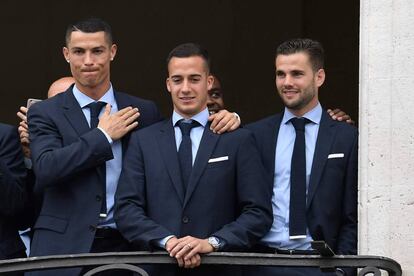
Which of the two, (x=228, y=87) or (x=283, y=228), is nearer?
(x=283, y=228)

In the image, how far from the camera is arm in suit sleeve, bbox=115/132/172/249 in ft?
21.0

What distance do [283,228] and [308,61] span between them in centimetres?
81

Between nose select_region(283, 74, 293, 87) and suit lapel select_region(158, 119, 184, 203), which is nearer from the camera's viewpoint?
suit lapel select_region(158, 119, 184, 203)

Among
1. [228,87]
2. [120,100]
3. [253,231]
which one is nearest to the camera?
[253,231]

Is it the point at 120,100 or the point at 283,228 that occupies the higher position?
the point at 120,100

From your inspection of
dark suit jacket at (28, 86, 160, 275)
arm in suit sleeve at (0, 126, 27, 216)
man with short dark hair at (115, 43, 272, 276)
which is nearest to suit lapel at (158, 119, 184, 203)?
man with short dark hair at (115, 43, 272, 276)

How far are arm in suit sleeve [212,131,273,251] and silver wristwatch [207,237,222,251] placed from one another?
0.03 meters

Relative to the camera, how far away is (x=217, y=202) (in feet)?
21.6

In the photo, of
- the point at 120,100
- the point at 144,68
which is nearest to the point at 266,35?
the point at 144,68

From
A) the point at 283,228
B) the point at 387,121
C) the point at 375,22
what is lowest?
the point at 283,228

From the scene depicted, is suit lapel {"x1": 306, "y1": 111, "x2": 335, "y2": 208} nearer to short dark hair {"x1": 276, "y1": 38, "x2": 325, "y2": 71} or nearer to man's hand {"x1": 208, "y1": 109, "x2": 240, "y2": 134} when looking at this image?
short dark hair {"x1": 276, "y1": 38, "x2": 325, "y2": 71}

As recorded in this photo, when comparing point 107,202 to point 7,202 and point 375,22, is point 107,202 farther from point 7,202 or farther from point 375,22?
Answer: point 375,22

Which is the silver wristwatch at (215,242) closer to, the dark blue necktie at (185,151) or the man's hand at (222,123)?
the dark blue necktie at (185,151)

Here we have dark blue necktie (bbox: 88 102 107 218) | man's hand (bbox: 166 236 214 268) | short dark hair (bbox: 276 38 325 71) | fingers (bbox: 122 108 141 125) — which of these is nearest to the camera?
man's hand (bbox: 166 236 214 268)
